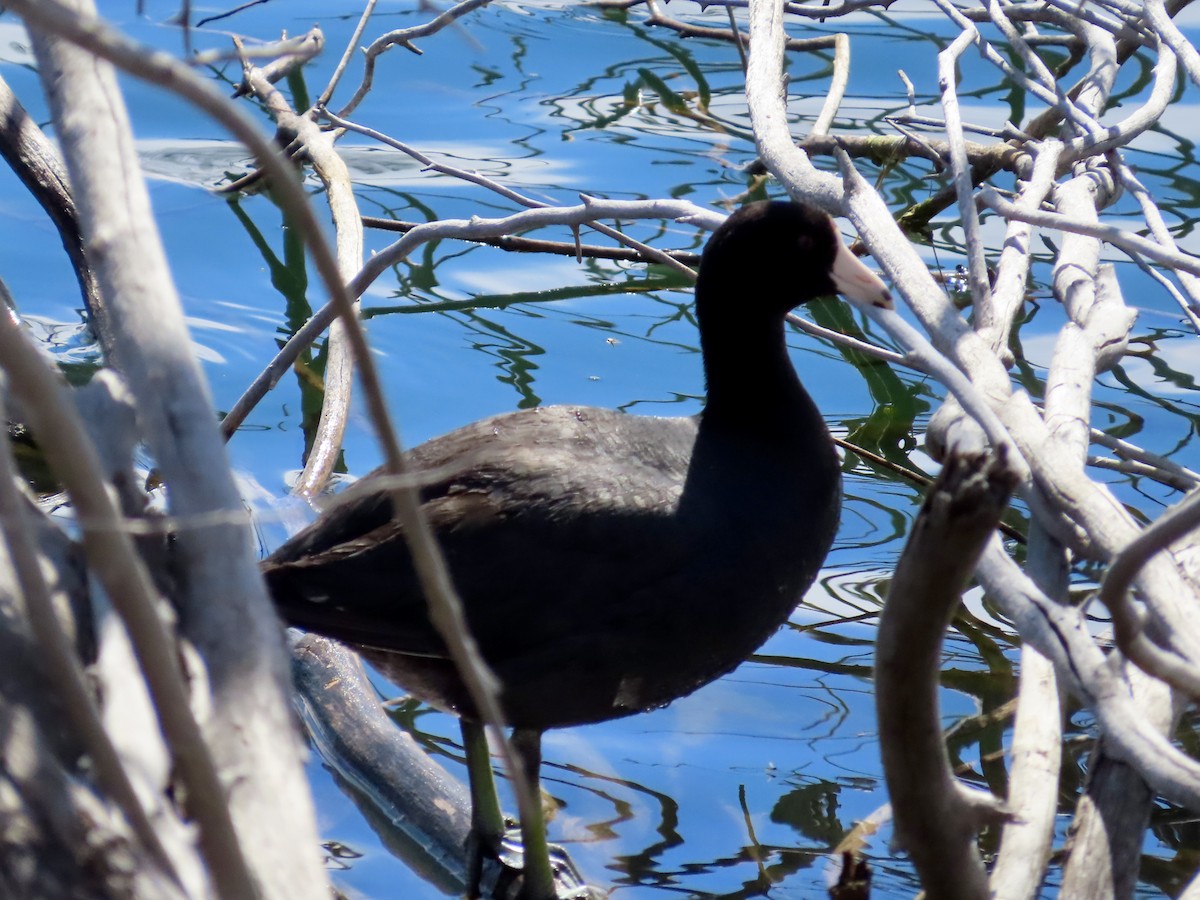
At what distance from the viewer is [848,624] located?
405cm

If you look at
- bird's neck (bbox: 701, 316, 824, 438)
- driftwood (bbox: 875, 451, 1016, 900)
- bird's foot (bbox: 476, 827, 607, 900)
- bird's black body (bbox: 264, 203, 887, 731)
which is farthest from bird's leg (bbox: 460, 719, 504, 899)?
driftwood (bbox: 875, 451, 1016, 900)

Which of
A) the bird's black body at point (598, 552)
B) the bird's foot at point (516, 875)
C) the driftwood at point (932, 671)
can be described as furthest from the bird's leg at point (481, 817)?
the driftwood at point (932, 671)

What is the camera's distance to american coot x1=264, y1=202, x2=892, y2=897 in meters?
2.65

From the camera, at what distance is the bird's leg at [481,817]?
2914mm

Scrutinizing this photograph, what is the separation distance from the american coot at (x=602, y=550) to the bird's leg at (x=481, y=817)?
0.10 metres

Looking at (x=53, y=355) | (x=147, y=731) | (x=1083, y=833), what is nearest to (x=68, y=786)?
(x=147, y=731)

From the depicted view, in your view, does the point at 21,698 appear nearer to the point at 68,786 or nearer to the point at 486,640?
the point at 68,786

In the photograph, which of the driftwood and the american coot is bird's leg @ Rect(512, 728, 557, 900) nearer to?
the american coot

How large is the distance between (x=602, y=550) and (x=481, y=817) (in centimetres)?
67

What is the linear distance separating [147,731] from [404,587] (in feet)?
5.07

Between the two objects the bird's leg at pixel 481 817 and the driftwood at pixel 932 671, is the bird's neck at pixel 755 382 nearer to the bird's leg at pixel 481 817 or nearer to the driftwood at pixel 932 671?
the bird's leg at pixel 481 817

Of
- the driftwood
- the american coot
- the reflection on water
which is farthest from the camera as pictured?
the reflection on water

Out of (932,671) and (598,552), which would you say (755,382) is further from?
(932,671)

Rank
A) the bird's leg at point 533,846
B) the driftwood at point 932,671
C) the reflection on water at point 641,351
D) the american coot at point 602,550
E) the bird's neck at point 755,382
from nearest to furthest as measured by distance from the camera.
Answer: the driftwood at point 932,671 → the american coot at point 602,550 → the bird's leg at point 533,846 → the bird's neck at point 755,382 → the reflection on water at point 641,351
